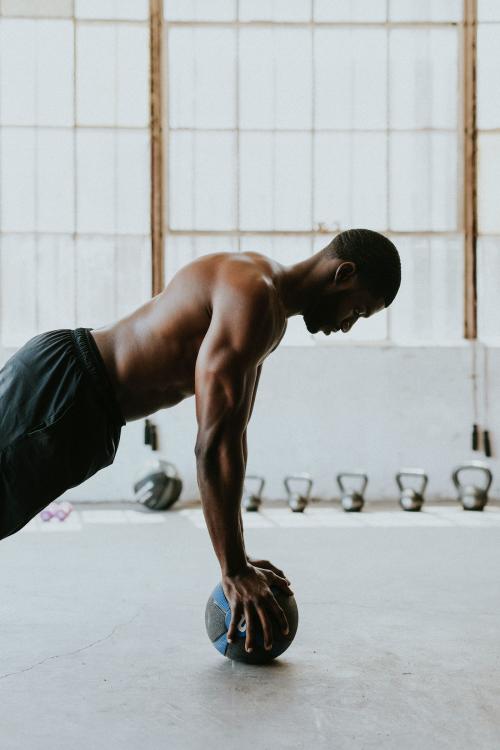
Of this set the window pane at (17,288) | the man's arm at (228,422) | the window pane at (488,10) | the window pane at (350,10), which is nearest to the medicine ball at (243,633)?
the man's arm at (228,422)

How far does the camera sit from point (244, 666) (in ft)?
7.50

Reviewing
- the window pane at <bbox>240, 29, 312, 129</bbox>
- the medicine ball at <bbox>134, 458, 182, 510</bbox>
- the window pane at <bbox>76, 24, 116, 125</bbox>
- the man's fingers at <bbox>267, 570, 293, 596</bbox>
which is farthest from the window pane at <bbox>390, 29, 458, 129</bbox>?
the man's fingers at <bbox>267, 570, 293, 596</bbox>

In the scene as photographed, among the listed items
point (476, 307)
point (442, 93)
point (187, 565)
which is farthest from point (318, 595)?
point (442, 93)

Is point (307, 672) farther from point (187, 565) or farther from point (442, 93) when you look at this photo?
point (442, 93)

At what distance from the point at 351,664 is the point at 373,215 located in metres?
4.62

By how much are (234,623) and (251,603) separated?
0.08 metres

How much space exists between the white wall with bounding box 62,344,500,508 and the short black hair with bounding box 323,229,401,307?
3.89 m

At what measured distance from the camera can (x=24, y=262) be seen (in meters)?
6.21

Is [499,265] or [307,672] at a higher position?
[499,265]

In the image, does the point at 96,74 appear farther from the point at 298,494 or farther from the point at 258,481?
the point at 298,494

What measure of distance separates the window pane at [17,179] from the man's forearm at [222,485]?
461 cm

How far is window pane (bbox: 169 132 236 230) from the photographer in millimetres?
6332

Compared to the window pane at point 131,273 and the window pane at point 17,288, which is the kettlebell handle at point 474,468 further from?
the window pane at point 17,288

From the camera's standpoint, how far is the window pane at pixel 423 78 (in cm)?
641
